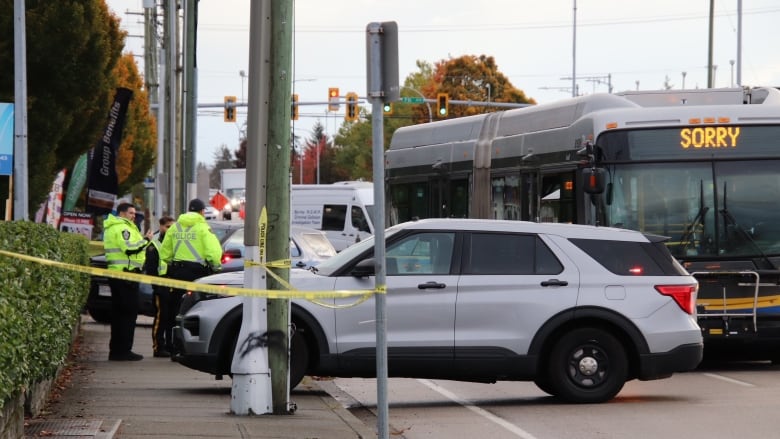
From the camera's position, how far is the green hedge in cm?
802

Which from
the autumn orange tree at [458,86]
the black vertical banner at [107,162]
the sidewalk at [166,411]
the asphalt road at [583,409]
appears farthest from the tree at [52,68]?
the autumn orange tree at [458,86]

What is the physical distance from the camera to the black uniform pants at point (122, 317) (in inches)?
690

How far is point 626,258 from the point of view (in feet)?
45.3

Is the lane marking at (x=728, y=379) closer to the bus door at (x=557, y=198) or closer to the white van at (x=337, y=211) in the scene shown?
the bus door at (x=557, y=198)

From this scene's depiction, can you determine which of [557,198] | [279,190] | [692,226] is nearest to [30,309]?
[279,190]

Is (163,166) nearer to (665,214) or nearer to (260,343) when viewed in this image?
(665,214)

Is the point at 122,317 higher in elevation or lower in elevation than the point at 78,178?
lower

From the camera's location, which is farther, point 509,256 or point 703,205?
point 703,205

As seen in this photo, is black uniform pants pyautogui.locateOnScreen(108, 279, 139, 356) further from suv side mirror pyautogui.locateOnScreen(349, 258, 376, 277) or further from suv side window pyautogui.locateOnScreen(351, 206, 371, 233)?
suv side window pyautogui.locateOnScreen(351, 206, 371, 233)

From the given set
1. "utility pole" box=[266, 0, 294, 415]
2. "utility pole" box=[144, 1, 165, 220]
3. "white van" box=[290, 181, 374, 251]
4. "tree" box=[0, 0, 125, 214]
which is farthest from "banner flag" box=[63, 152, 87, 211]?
"utility pole" box=[266, 0, 294, 415]

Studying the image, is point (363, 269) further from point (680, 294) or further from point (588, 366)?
point (680, 294)

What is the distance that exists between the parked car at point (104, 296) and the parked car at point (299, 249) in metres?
0.40

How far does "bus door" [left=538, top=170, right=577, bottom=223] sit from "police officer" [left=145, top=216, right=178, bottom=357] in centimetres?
472

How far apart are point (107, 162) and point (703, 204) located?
15932 mm
